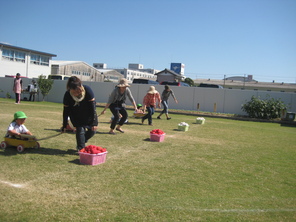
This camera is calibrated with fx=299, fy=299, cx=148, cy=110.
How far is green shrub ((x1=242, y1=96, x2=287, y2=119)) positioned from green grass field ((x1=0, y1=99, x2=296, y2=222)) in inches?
603

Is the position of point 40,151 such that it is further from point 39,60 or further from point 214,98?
point 39,60

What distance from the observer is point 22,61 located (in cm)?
4344

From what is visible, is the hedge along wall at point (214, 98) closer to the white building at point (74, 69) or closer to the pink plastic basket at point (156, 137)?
the pink plastic basket at point (156, 137)

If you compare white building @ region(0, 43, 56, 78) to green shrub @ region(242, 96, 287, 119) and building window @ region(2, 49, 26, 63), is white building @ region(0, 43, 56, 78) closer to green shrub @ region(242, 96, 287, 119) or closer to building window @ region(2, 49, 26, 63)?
building window @ region(2, 49, 26, 63)

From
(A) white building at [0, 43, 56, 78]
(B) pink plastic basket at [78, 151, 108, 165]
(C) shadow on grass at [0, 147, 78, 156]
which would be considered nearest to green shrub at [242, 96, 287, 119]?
(C) shadow on grass at [0, 147, 78, 156]

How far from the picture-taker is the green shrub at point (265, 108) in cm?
2225

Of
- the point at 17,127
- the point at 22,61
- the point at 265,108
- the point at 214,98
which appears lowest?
the point at 17,127

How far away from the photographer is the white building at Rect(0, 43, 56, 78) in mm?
40875

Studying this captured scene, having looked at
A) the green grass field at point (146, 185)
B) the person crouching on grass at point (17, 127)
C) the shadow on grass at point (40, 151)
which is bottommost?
the green grass field at point (146, 185)

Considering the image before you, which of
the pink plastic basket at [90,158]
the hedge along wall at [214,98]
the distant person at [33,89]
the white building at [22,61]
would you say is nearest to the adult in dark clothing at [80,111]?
the pink plastic basket at [90,158]

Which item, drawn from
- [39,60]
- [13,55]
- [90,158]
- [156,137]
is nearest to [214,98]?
[156,137]

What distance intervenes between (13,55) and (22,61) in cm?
164

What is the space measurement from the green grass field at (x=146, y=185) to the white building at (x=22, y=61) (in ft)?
124

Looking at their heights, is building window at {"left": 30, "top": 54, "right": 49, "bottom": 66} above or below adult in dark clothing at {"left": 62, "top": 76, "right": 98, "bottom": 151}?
above
